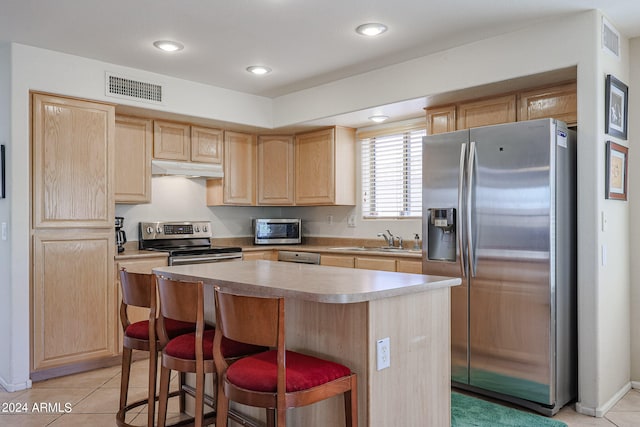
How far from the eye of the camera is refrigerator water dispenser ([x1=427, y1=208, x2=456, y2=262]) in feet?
11.5

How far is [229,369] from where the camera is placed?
196 cm

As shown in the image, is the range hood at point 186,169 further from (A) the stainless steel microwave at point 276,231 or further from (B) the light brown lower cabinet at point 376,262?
(B) the light brown lower cabinet at point 376,262

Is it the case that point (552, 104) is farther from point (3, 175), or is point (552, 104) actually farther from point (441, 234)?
point (3, 175)

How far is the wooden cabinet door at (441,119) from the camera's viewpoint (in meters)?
4.02

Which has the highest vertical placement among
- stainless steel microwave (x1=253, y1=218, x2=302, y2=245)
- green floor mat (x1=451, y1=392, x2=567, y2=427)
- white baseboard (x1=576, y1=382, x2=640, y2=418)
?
stainless steel microwave (x1=253, y1=218, x2=302, y2=245)

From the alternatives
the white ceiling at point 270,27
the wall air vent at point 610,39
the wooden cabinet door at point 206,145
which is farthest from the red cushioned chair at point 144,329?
the wall air vent at point 610,39

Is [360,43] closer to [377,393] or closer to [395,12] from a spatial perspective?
[395,12]

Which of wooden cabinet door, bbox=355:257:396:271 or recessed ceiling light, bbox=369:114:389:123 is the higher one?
recessed ceiling light, bbox=369:114:389:123

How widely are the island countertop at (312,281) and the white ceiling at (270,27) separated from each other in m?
1.54

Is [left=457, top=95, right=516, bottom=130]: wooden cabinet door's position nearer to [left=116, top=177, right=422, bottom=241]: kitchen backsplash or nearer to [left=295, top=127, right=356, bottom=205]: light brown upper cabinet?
[left=116, top=177, right=422, bottom=241]: kitchen backsplash

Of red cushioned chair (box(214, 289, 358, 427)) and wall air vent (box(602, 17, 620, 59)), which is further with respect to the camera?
wall air vent (box(602, 17, 620, 59))

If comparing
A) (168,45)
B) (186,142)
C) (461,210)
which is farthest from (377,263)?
(168,45)

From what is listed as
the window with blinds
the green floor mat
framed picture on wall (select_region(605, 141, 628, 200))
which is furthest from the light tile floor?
the window with blinds

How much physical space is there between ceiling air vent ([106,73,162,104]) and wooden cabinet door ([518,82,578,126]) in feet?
9.61
